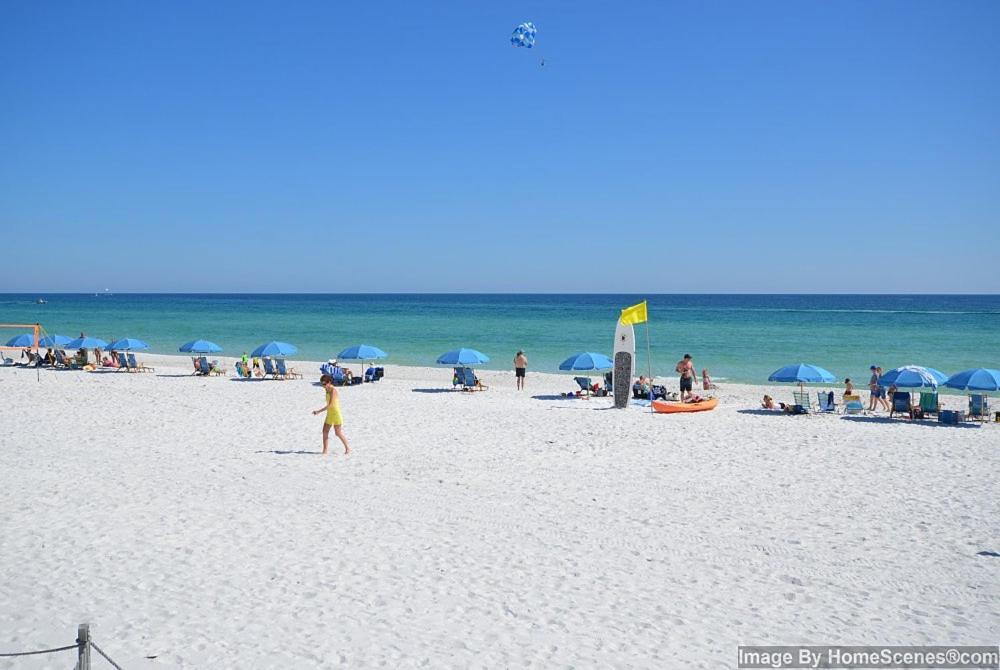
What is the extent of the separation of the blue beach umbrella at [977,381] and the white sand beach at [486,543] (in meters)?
1.65

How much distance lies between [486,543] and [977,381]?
12170mm

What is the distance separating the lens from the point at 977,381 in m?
14.1

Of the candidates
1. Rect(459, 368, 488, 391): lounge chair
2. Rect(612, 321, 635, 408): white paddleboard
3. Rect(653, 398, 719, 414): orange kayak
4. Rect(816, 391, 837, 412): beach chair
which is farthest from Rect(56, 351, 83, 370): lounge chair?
Rect(816, 391, 837, 412): beach chair

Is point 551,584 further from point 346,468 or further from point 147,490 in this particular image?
point 147,490

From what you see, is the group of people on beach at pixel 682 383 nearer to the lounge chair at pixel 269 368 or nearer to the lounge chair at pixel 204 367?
the lounge chair at pixel 269 368

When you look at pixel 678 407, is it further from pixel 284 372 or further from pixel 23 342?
pixel 23 342

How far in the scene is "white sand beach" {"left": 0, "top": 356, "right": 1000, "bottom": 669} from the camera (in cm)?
507

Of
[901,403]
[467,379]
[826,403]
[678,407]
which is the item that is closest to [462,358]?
[467,379]

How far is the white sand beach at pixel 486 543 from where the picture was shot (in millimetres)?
5066

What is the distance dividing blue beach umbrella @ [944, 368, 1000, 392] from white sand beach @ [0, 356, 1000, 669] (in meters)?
1.65

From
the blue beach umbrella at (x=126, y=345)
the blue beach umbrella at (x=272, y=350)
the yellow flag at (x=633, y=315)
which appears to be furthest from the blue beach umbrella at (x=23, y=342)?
the yellow flag at (x=633, y=315)

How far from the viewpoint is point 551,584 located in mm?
5957

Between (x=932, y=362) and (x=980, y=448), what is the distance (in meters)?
22.2

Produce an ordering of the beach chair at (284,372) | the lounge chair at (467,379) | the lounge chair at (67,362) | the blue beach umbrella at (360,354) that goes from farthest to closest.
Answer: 1. the lounge chair at (67,362)
2. the beach chair at (284,372)
3. the blue beach umbrella at (360,354)
4. the lounge chair at (467,379)
